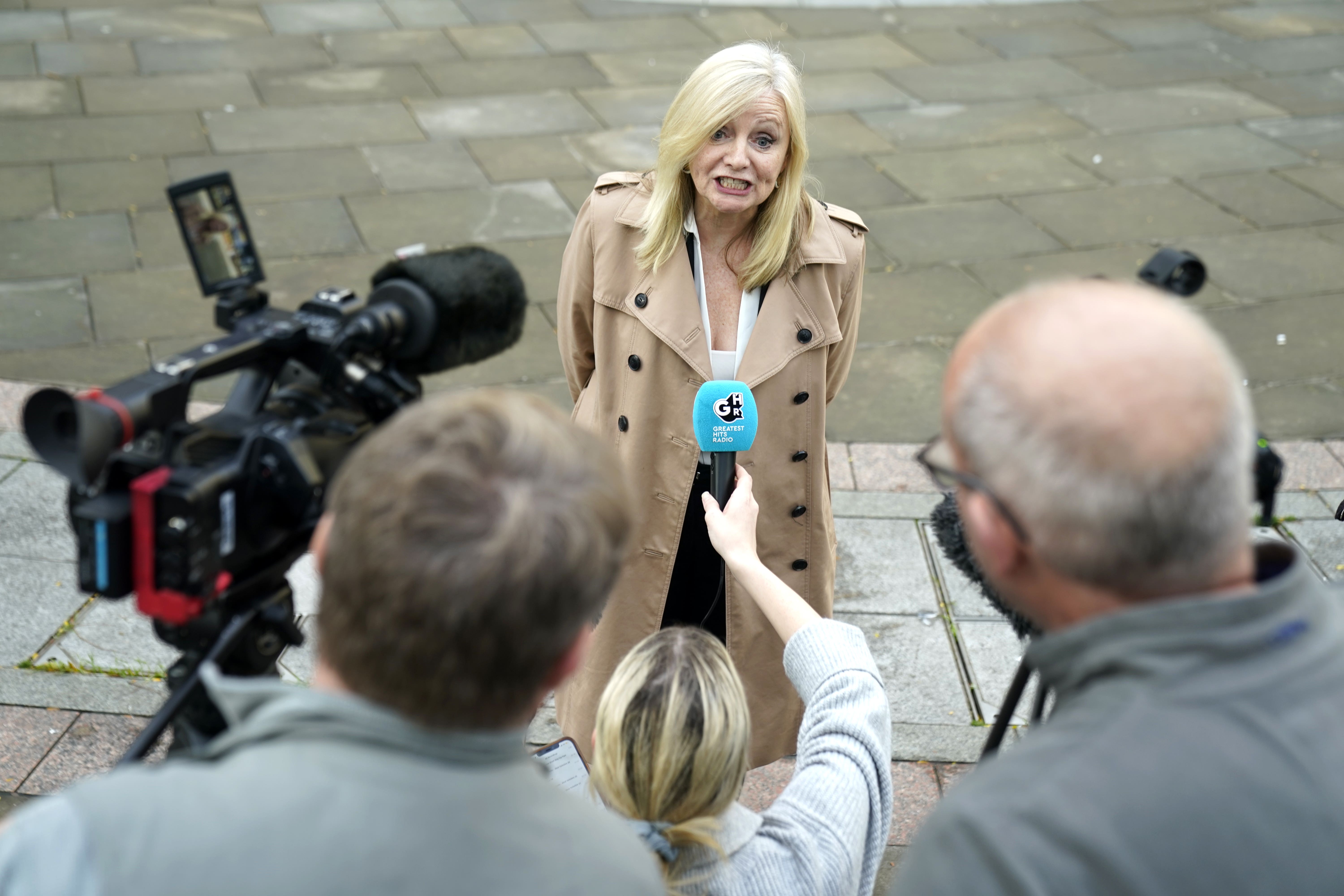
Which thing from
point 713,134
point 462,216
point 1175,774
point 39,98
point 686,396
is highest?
point 1175,774

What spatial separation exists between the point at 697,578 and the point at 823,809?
138cm

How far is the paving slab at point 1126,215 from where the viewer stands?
7.39 m

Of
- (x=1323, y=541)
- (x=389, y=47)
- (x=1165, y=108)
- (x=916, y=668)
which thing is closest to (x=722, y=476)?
(x=916, y=668)

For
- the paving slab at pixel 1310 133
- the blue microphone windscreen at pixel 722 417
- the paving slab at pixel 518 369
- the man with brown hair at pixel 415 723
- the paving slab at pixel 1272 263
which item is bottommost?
the paving slab at pixel 518 369

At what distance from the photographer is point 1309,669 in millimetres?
1289

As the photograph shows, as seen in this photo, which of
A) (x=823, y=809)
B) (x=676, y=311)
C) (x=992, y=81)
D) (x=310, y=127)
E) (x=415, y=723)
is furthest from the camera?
(x=992, y=81)

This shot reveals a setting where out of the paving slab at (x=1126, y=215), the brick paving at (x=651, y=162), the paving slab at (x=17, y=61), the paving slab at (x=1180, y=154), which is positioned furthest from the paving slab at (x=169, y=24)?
the paving slab at (x=1180, y=154)

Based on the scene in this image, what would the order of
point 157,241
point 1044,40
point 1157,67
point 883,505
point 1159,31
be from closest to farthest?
point 883,505 < point 157,241 < point 1157,67 < point 1044,40 < point 1159,31

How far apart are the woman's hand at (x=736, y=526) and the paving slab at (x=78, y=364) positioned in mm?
3933

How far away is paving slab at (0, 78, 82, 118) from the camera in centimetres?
849

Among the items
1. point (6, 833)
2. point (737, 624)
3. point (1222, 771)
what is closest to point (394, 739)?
point (6, 833)

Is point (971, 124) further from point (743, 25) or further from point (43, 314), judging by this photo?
point (43, 314)

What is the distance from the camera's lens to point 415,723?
4.09 ft

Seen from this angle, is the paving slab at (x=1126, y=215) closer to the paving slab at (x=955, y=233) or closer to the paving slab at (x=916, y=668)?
the paving slab at (x=955, y=233)
